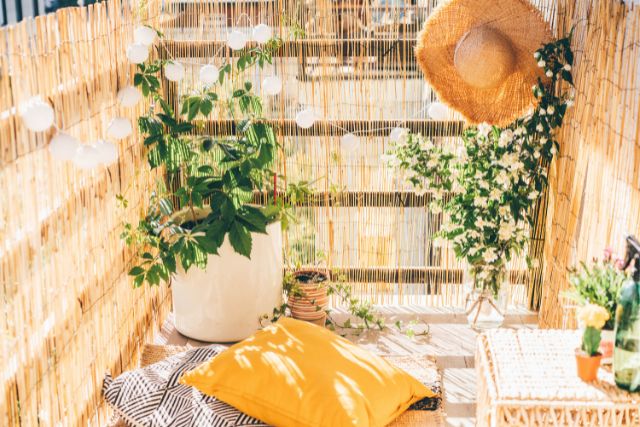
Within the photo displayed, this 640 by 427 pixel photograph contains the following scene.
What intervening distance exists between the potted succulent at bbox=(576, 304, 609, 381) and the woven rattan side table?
3 centimetres

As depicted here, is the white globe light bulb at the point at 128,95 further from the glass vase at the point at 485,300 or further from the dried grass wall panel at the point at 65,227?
the glass vase at the point at 485,300

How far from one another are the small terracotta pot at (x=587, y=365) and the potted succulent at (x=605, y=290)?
3.2 inches

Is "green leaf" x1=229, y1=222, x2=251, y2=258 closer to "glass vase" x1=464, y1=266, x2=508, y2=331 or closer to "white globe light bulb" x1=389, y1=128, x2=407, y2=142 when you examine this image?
"white globe light bulb" x1=389, y1=128, x2=407, y2=142

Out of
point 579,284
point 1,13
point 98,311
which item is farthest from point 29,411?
point 579,284

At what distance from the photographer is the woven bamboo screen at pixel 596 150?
231cm

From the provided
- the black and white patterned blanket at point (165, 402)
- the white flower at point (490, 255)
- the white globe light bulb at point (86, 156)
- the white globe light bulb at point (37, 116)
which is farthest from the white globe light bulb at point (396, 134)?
the white globe light bulb at point (37, 116)

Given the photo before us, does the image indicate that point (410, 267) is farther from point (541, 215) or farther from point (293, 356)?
point (293, 356)

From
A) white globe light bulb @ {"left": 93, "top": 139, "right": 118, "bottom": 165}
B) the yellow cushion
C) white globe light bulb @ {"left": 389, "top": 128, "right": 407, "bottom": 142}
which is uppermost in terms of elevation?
white globe light bulb @ {"left": 93, "top": 139, "right": 118, "bottom": 165}

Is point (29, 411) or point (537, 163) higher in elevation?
point (537, 163)

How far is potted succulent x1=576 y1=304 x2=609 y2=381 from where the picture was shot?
A: 2016mm

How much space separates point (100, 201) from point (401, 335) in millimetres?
1387

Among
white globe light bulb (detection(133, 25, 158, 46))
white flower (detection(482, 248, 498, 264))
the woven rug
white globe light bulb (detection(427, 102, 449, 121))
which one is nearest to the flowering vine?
white flower (detection(482, 248, 498, 264))

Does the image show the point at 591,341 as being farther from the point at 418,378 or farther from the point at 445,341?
the point at 445,341

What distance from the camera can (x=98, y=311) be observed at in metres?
2.65
